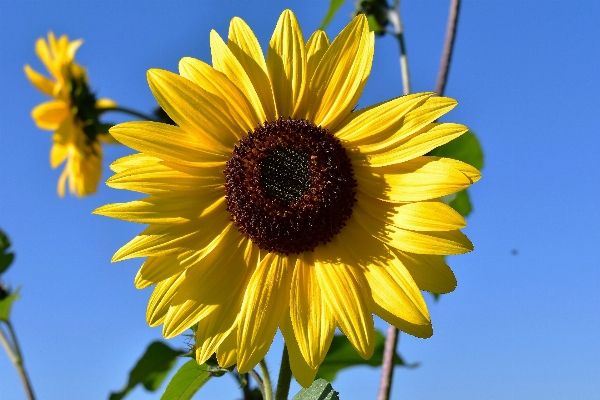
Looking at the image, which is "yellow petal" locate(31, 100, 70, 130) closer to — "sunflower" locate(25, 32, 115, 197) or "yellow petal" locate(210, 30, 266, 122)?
"sunflower" locate(25, 32, 115, 197)

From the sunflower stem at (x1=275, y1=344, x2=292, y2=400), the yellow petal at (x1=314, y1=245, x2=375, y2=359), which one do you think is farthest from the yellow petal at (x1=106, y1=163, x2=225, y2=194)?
the sunflower stem at (x1=275, y1=344, x2=292, y2=400)

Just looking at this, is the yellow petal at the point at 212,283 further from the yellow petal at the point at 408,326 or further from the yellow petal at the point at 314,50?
the yellow petal at the point at 314,50

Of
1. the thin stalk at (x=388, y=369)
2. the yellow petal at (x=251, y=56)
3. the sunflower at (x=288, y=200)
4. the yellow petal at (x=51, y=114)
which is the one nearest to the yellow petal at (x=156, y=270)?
Result: the sunflower at (x=288, y=200)

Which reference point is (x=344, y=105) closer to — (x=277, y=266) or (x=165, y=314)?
(x=277, y=266)

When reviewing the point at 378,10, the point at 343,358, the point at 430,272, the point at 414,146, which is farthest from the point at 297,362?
the point at 378,10

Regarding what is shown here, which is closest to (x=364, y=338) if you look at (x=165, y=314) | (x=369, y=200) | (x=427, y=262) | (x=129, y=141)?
(x=427, y=262)

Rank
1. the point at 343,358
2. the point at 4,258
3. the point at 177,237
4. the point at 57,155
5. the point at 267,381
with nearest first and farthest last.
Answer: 1. the point at 177,237
2. the point at 267,381
3. the point at 343,358
4. the point at 4,258
5. the point at 57,155

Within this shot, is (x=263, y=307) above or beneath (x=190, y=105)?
beneath

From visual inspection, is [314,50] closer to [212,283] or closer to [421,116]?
[421,116]
